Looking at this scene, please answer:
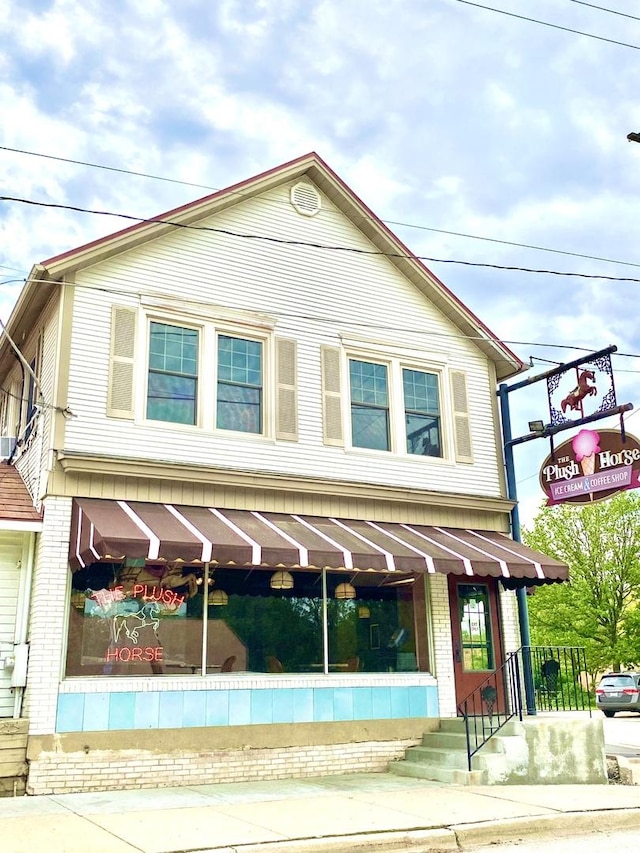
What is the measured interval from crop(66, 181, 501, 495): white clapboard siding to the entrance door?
65.3 inches

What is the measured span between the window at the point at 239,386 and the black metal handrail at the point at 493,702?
5.33 meters

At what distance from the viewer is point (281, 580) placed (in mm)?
12656

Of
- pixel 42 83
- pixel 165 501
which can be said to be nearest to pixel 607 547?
pixel 165 501

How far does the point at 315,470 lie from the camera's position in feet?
43.9

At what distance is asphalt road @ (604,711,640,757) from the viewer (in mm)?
15367

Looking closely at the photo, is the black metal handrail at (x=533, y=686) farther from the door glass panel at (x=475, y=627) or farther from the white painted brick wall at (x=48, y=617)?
the white painted brick wall at (x=48, y=617)

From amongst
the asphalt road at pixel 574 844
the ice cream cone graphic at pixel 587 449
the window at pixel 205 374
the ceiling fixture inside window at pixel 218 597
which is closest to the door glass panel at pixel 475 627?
the ice cream cone graphic at pixel 587 449

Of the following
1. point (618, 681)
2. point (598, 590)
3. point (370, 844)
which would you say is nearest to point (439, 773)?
point (370, 844)

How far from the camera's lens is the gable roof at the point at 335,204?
484 inches

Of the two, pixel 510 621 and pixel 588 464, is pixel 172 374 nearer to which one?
pixel 588 464

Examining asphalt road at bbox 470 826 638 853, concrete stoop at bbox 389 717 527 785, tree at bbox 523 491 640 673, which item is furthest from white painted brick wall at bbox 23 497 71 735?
tree at bbox 523 491 640 673

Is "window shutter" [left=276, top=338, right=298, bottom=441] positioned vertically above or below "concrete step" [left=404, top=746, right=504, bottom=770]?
above

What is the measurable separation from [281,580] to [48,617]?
11.1ft

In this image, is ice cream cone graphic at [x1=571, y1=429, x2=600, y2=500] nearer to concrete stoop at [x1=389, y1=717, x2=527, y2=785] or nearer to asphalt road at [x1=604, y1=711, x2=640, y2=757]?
concrete stoop at [x1=389, y1=717, x2=527, y2=785]
